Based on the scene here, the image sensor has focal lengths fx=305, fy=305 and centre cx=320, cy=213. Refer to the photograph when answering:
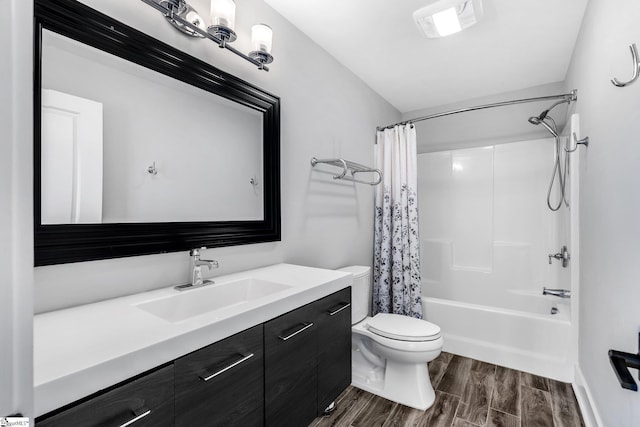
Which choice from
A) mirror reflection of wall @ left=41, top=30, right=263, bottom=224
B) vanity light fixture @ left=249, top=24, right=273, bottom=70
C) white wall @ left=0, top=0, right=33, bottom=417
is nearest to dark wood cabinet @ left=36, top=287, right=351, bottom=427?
white wall @ left=0, top=0, right=33, bottom=417

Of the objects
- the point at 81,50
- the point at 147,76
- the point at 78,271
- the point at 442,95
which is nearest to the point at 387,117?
the point at 442,95

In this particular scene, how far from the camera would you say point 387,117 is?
3.24 m

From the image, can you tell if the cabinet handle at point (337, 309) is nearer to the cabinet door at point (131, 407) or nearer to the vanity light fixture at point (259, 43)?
the cabinet door at point (131, 407)

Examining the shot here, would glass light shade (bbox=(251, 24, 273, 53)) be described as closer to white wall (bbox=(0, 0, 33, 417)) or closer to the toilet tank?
white wall (bbox=(0, 0, 33, 417))

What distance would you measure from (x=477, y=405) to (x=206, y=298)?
1792mm

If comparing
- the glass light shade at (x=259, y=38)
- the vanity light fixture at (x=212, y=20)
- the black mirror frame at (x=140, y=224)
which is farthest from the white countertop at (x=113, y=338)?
the glass light shade at (x=259, y=38)

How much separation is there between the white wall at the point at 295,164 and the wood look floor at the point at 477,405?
94cm

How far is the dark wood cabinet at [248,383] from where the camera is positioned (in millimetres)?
723

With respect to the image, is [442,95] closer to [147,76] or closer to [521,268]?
[521,268]

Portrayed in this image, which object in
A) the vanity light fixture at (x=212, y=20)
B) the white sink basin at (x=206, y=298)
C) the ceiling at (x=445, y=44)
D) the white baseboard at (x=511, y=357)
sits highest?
the ceiling at (x=445, y=44)

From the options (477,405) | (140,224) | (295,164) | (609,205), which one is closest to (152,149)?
(140,224)

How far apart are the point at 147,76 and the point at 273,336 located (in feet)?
3.82

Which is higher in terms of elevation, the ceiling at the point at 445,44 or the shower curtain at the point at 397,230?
the ceiling at the point at 445,44

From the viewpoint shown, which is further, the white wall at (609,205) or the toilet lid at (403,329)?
the toilet lid at (403,329)
